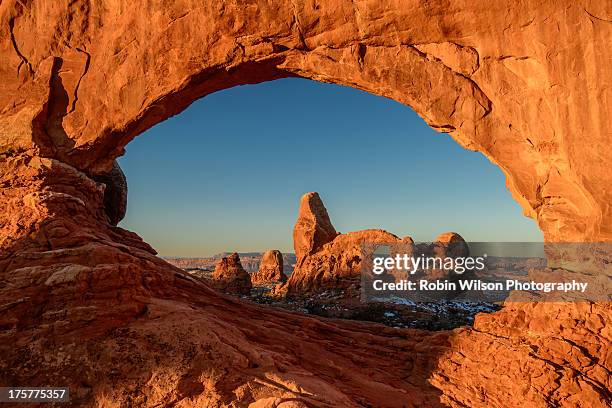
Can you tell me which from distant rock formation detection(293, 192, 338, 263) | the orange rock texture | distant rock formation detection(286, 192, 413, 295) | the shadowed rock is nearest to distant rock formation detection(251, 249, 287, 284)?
distant rock formation detection(293, 192, 338, 263)

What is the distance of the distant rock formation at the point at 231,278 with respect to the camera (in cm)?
3472

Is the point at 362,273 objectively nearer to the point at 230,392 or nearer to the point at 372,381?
the point at 372,381

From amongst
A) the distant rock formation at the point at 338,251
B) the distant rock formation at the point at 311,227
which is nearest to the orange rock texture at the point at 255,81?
the distant rock formation at the point at 338,251

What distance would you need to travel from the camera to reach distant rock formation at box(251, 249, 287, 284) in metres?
54.5

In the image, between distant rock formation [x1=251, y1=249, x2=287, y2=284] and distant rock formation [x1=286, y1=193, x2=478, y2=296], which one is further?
distant rock formation [x1=251, y1=249, x2=287, y2=284]

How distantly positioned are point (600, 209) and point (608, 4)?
4.92m

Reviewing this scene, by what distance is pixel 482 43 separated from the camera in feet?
31.3

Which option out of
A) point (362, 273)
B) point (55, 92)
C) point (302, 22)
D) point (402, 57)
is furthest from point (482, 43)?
point (362, 273)

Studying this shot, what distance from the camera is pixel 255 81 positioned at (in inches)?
460

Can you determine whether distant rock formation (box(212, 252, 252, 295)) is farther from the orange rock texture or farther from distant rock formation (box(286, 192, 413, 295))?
the orange rock texture

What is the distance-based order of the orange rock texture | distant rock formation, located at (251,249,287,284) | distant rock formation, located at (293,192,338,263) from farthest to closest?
distant rock formation, located at (251,249,287,284)
distant rock formation, located at (293,192,338,263)
the orange rock texture

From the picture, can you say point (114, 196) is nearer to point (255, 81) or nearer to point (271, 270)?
point (255, 81)

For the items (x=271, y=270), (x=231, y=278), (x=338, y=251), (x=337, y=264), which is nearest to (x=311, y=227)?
(x=338, y=251)

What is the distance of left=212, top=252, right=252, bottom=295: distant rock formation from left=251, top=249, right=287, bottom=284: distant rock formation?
17.5 m
